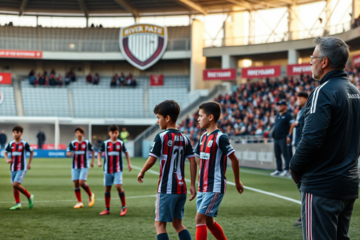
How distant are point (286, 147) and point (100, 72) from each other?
33.7 m

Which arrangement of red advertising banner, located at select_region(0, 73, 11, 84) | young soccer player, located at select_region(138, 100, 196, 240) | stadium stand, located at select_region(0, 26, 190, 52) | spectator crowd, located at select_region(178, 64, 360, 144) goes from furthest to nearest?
stadium stand, located at select_region(0, 26, 190, 52) < red advertising banner, located at select_region(0, 73, 11, 84) < spectator crowd, located at select_region(178, 64, 360, 144) < young soccer player, located at select_region(138, 100, 196, 240)

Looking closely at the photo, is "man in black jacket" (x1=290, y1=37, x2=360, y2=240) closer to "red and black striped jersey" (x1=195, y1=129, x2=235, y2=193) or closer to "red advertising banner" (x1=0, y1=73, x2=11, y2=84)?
"red and black striped jersey" (x1=195, y1=129, x2=235, y2=193)

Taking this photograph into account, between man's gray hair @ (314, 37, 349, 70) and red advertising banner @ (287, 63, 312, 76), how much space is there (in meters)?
27.2

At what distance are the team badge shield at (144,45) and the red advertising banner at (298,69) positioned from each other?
43.6ft

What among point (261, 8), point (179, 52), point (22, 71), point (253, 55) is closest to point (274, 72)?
point (253, 55)

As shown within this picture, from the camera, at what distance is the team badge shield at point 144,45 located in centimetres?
4000

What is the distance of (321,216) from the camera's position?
10.0 feet

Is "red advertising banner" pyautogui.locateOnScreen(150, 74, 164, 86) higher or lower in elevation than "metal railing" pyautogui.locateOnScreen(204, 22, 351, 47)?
lower

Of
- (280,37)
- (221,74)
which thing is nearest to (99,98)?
(221,74)

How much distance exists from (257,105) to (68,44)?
2165cm

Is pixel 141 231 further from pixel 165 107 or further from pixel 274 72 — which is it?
pixel 274 72

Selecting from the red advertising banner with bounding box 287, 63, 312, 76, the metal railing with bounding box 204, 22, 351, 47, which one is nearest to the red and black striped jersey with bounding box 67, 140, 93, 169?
the red advertising banner with bounding box 287, 63, 312, 76

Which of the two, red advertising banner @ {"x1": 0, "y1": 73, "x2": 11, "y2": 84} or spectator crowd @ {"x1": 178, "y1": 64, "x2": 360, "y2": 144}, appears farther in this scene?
red advertising banner @ {"x1": 0, "y1": 73, "x2": 11, "y2": 84}

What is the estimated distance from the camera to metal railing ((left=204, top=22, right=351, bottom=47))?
31.2 metres
